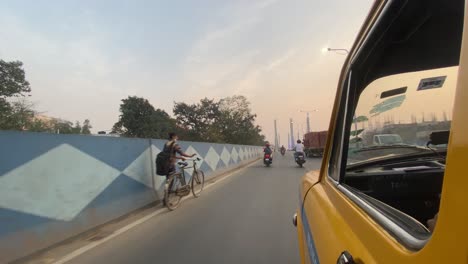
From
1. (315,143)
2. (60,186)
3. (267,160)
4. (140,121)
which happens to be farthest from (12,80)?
(140,121)

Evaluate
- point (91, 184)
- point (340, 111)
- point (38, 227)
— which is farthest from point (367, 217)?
point (91, 184)

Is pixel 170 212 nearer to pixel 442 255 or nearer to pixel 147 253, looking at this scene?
pixel 147 253

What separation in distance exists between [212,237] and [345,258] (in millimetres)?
4749

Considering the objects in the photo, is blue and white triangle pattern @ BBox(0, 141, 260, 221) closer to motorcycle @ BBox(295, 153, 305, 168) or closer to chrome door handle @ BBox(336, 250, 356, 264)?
chrome door handle @ BBox(336, 250, 356, 264)

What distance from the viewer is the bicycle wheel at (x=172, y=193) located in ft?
27.4

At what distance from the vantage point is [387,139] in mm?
2107

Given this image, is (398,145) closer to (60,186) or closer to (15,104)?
(60,186)

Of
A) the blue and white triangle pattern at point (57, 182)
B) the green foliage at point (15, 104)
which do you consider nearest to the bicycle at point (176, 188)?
the blue and white triangle pattern at point (57, 182)

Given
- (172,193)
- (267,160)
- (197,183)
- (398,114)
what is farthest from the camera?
(267,160)

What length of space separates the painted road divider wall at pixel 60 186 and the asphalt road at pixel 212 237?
2.41 ft

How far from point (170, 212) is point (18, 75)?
35675 millimetres

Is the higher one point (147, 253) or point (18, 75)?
point (18, 75)

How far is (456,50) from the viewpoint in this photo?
6.01 ft

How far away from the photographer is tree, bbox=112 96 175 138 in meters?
75.9
